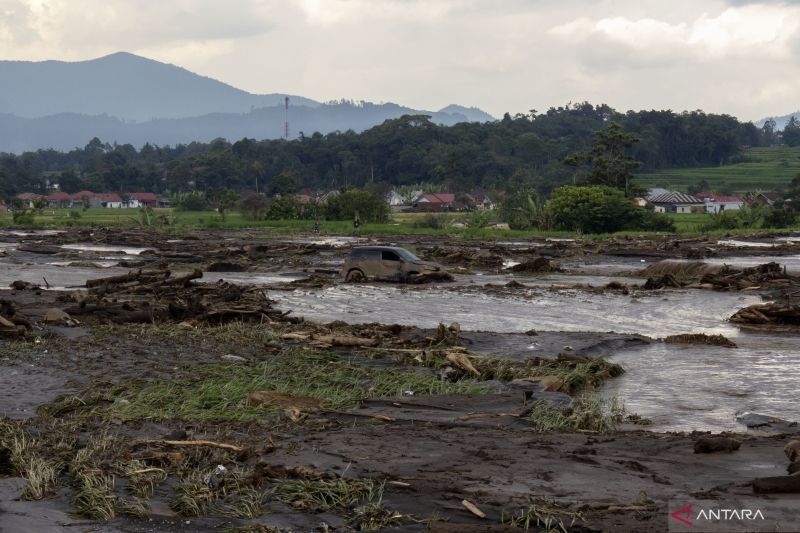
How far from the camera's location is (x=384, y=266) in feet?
116

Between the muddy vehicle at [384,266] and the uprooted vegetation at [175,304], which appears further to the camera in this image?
the muddy vehicle at [384,266]

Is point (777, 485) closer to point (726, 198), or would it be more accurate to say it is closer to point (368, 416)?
point (368, 416)

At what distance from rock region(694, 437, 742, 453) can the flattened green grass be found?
15.3 ft

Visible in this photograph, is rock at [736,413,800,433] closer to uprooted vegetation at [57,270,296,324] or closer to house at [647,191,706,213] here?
uprooted vegetation at [57,270,296,324]

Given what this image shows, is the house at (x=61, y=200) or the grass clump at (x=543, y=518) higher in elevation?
the grass clump at (x=543, y=518)

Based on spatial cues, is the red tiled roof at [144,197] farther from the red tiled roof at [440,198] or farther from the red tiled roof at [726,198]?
the red tiled roof at [726,198]

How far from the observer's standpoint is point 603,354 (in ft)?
63.0

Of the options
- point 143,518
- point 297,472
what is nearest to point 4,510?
point 143,518

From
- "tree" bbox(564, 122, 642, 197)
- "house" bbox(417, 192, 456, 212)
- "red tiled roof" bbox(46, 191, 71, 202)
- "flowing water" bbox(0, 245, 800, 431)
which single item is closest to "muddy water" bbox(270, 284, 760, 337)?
"flowing water" bbox(0, 245, 800, 431)

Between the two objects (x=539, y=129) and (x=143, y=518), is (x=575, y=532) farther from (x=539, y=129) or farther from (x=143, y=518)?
(x=539, y=129)

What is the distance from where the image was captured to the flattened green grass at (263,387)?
13.0 metres

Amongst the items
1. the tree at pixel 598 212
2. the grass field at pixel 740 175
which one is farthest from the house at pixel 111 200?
the tree at pixel 598 212

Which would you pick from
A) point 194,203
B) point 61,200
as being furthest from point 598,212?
point 61,200

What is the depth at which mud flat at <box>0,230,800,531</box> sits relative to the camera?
9.12 metres
